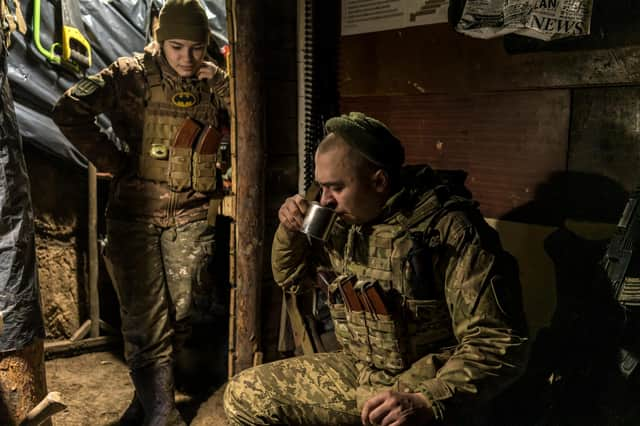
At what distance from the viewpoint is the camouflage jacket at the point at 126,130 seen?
10.3ft

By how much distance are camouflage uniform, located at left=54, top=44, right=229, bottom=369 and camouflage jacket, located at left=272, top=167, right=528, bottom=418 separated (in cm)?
125

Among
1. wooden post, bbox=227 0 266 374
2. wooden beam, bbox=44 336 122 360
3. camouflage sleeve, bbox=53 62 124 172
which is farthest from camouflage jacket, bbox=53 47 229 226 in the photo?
wooden beam, bbox=44 336 122 360

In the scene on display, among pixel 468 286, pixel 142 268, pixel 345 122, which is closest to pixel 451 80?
pixel 345 122

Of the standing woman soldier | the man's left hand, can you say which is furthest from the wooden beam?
the man's left hand

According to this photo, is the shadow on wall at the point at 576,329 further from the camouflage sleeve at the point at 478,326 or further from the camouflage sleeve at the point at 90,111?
the camouflage sleeve at the point at 90,111

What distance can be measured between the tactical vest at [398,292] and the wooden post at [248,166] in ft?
3.18

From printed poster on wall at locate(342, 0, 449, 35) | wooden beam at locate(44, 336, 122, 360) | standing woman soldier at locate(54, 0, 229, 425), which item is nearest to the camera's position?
printed poster on wall at locate(342, 0, 449, 35)

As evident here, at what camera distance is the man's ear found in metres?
2.22

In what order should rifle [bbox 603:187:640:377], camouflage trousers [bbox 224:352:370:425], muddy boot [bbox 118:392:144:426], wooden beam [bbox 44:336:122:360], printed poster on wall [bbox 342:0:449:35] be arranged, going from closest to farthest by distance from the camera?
rifle [bbox 603:187:640:377] → camouflage trousers [bbox 224:352:370:425] → printed poster on wall [bbox 342:0:449:35] → muddy boot [bbox 118:392:144:426] → wooden beam [bbox 44:336:122:360]

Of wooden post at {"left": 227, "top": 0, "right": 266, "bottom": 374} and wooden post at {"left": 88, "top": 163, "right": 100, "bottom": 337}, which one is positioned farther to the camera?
wooden post at {"left": 88, "top": 163, "right": 100, "bottom": 337}

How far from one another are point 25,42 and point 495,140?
3126 mm

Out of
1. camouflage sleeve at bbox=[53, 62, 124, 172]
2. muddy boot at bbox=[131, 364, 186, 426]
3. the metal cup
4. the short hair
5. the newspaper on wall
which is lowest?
muddy boot at bbox=[131, 364, 186, 426]

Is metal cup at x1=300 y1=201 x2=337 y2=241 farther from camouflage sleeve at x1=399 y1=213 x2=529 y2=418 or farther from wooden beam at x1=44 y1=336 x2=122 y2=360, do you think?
wooden beam at x1=44 y1=336 x2=122 y2=360

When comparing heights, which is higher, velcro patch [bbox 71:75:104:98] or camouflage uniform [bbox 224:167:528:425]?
velcro patch [bbox 71:75:104:98]
